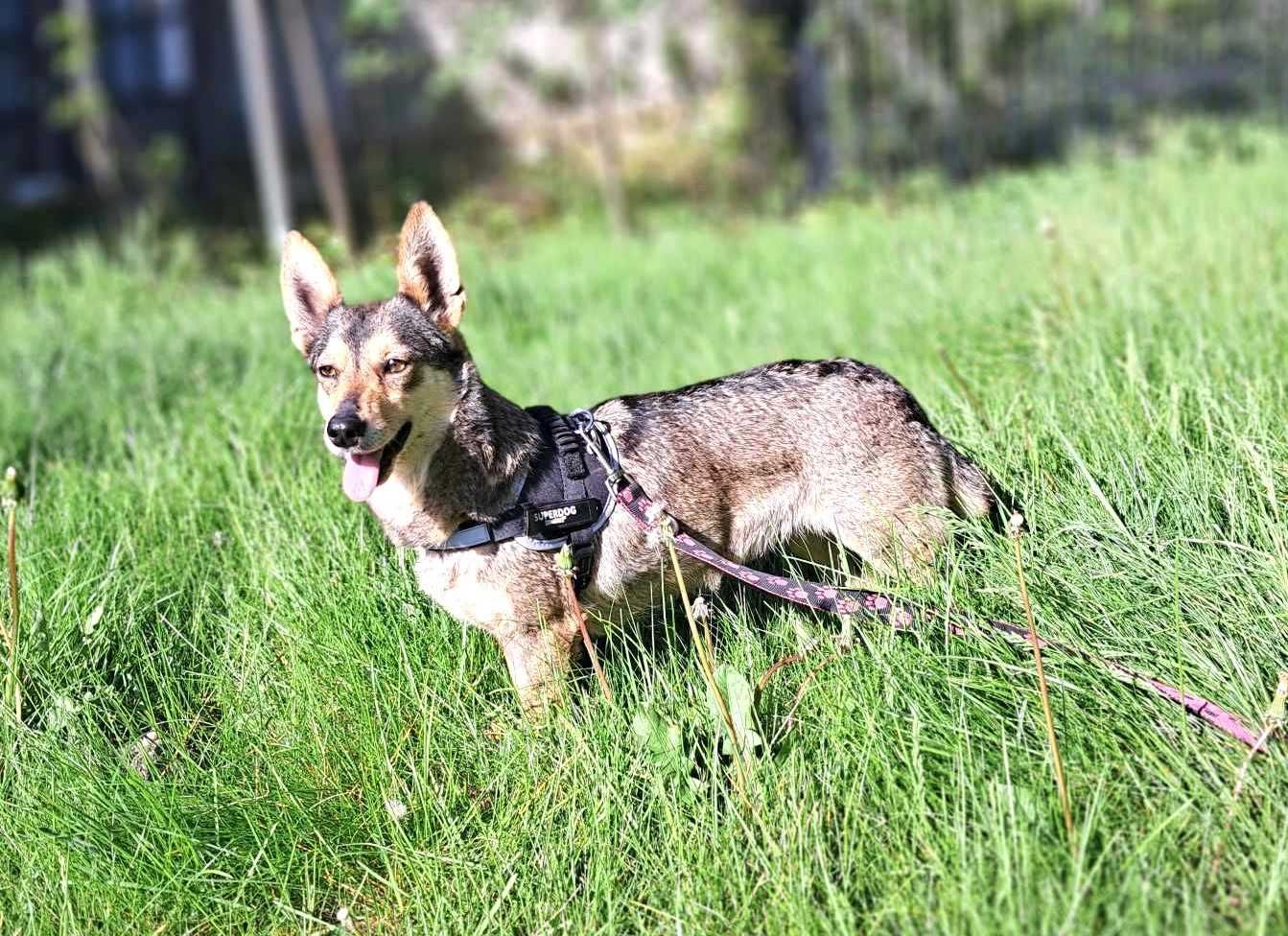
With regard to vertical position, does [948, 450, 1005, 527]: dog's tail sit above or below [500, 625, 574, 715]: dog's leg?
above

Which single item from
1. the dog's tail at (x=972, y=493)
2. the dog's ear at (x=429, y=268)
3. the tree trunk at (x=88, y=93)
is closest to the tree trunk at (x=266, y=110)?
the tree trunk at (x=88, y=93)

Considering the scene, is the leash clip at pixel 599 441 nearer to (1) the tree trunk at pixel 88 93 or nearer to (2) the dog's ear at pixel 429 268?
(2) the dog's ear at pixel 429 268

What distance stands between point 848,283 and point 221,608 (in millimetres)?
4147

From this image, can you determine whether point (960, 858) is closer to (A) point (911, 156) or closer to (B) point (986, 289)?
(B) point (986, 289)

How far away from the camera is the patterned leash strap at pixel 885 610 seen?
7.53 ft

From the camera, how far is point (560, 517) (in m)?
3.12

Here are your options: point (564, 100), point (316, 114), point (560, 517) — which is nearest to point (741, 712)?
point (560, 517)

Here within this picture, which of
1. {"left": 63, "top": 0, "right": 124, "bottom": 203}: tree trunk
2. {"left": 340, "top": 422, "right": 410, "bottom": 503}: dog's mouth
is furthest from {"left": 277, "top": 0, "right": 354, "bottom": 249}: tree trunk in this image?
{"left": 340, "top": 422, "right": 410, "bottom": 503}: dog's mouth

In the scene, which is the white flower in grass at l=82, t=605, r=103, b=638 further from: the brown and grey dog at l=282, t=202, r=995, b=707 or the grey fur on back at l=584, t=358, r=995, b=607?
the grey fur on back at l=584, t=358, r=995, b=607

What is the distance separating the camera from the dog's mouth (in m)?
2.93

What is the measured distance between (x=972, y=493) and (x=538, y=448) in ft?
4.16

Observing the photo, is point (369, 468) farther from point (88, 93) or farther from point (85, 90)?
point (85, 90)

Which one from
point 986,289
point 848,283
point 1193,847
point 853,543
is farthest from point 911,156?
point 1193,847

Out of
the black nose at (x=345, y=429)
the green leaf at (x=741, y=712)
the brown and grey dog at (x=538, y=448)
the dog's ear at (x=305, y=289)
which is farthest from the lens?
the dog's ear at (x=305, y=289)
